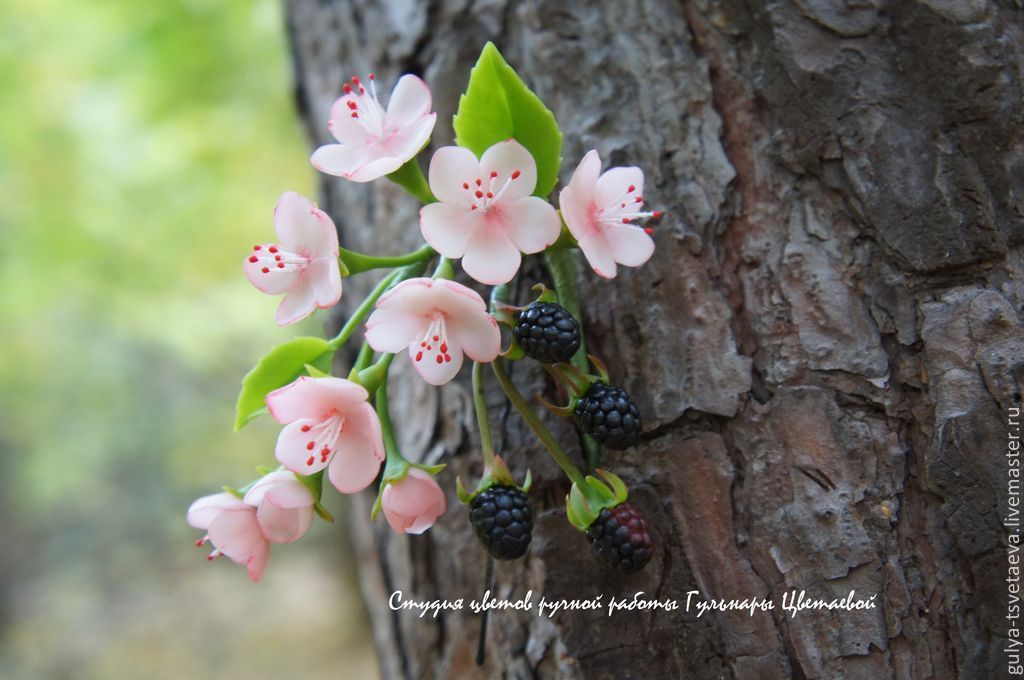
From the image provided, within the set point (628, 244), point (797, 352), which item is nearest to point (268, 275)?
point (628, 244)

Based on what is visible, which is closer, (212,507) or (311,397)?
(311,397)

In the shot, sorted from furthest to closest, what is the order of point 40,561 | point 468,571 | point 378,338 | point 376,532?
1. point 40,561
2. point 376,532
3. point 468,571
4. point 378,338

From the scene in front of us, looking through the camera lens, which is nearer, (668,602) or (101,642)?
(668,602)

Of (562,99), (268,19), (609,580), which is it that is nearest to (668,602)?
(609,580)

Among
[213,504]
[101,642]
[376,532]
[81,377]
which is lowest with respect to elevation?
[101,642]

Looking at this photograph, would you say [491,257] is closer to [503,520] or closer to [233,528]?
[503,520]

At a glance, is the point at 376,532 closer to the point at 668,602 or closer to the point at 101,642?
the point at 668,602

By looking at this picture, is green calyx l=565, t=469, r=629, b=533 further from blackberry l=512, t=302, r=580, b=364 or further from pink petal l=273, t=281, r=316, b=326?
pink petal l=273, t=281, r=316, b=326
